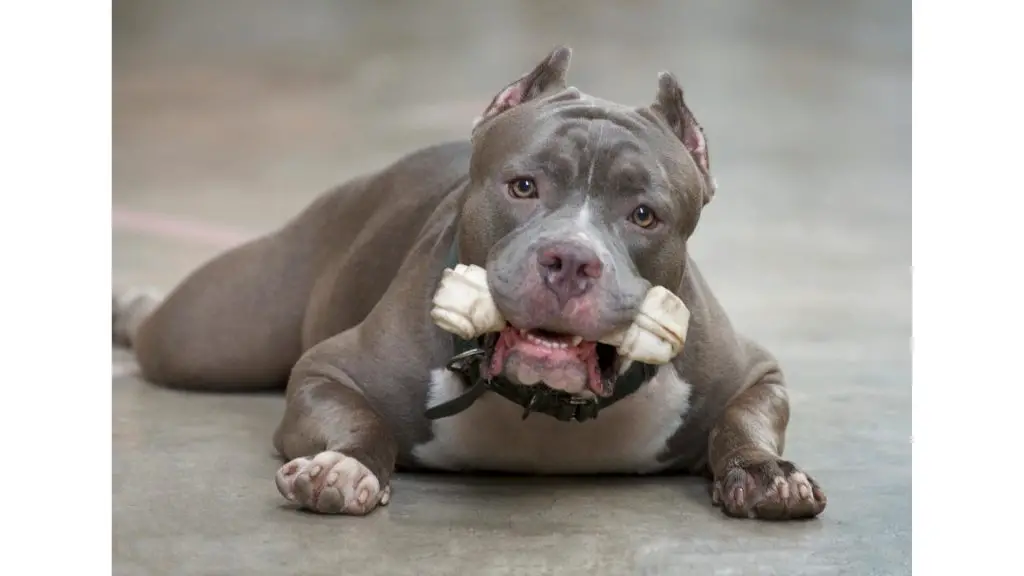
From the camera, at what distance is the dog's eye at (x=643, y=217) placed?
345 centimetres

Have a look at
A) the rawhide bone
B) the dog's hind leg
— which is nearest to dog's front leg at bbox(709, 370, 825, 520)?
the rawhide bone

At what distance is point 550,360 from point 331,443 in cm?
71

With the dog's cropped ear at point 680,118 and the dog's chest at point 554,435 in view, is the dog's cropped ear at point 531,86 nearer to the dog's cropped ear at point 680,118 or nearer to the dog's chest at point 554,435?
the dog's cropped ear at point 680,118

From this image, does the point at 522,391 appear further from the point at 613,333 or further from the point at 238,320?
the point at 238,320

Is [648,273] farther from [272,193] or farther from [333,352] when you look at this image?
[272,193]

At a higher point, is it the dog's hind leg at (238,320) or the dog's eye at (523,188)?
the dog's eye at (523,188)

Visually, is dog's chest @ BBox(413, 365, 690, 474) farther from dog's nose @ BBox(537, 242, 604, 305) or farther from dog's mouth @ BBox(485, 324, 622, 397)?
dog's nose @ BBox(537, 242, 604, 305)

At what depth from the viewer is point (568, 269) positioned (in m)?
3.17

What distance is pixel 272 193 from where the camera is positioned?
4.96m

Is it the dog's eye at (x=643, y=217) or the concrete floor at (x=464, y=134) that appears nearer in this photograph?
the concrete floor at (x=464, y=134)

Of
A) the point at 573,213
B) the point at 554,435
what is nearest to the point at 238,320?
the point at 554,435

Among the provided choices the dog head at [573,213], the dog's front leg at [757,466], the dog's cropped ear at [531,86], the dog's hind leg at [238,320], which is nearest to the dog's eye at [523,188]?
the dog head at [573,213]

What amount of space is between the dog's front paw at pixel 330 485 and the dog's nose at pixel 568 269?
0.70 meters

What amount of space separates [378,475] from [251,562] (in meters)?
0.52
